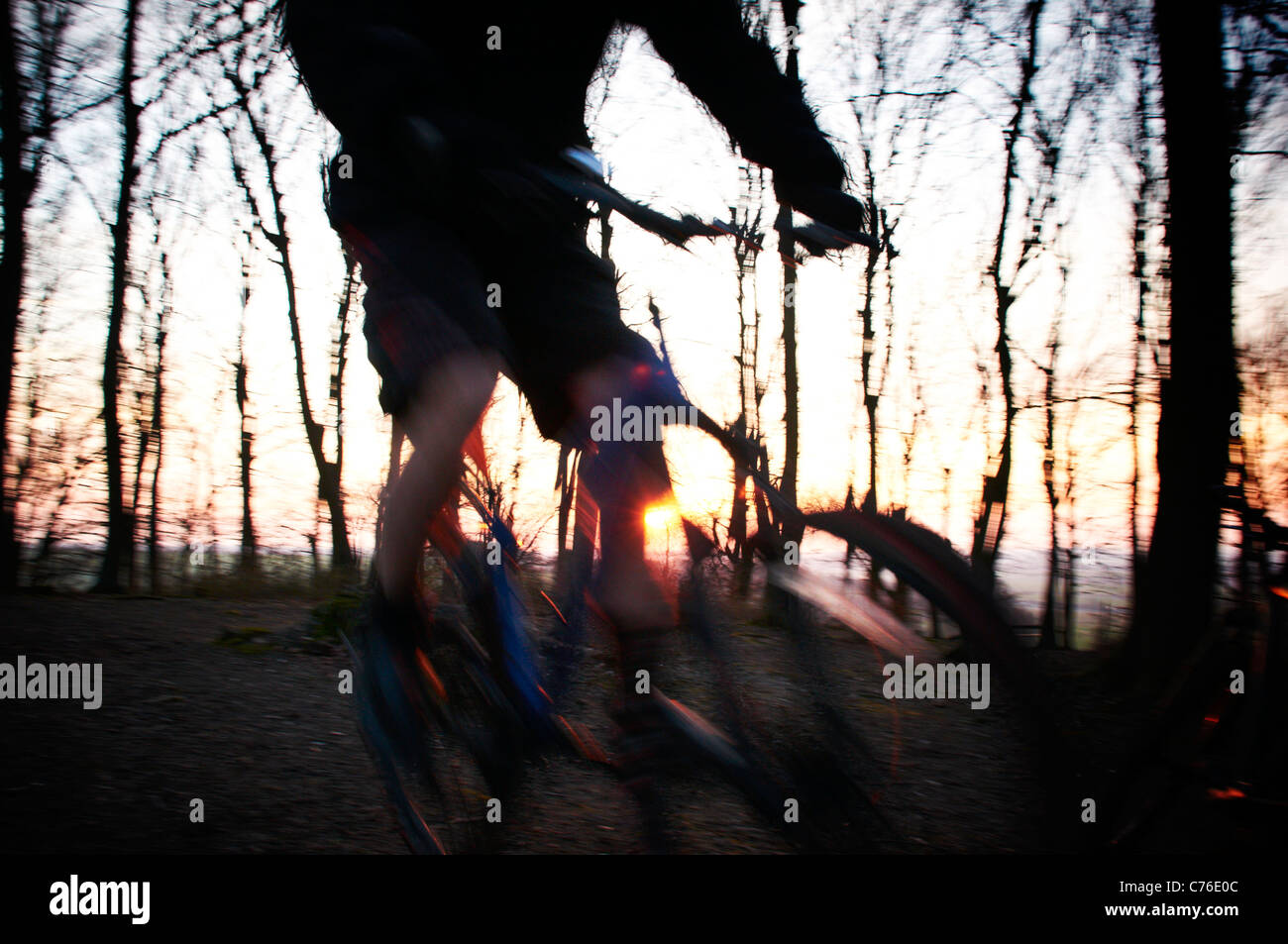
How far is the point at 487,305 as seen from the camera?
1000 mm

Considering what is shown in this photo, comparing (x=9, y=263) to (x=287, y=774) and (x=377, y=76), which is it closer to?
(x=287, y=774)

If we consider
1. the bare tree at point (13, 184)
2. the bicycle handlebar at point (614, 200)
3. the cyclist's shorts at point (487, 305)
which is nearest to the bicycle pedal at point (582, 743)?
the cyclist's shorts at point (487, 305)

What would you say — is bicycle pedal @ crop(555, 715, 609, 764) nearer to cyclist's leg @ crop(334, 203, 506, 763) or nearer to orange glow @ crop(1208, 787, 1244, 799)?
cyclist's leg @ crop(334, 203, 506, 763)

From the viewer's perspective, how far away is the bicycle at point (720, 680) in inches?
39.4

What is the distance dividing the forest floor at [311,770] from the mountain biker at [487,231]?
1.05ft

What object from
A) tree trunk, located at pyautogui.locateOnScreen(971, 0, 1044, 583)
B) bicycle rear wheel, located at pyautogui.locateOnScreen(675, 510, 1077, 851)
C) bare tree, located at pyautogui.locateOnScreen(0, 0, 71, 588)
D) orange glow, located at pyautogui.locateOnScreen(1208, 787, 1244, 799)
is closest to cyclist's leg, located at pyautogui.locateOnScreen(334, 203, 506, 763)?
bicycle rear wheel, located at pyautogui.locateOnScreen(675, 510, 1077, 851)

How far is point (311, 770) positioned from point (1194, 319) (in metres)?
7.00

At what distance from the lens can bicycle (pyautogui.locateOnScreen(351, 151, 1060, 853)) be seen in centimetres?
100

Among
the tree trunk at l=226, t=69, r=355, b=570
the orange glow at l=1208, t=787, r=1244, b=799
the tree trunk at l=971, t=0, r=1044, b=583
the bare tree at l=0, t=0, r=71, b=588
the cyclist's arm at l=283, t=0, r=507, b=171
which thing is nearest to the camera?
the cyclist's arm at l=283, t=0, r=507, b=171

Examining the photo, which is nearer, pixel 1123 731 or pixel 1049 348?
pixel 1123 731

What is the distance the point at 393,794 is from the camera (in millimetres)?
1134
